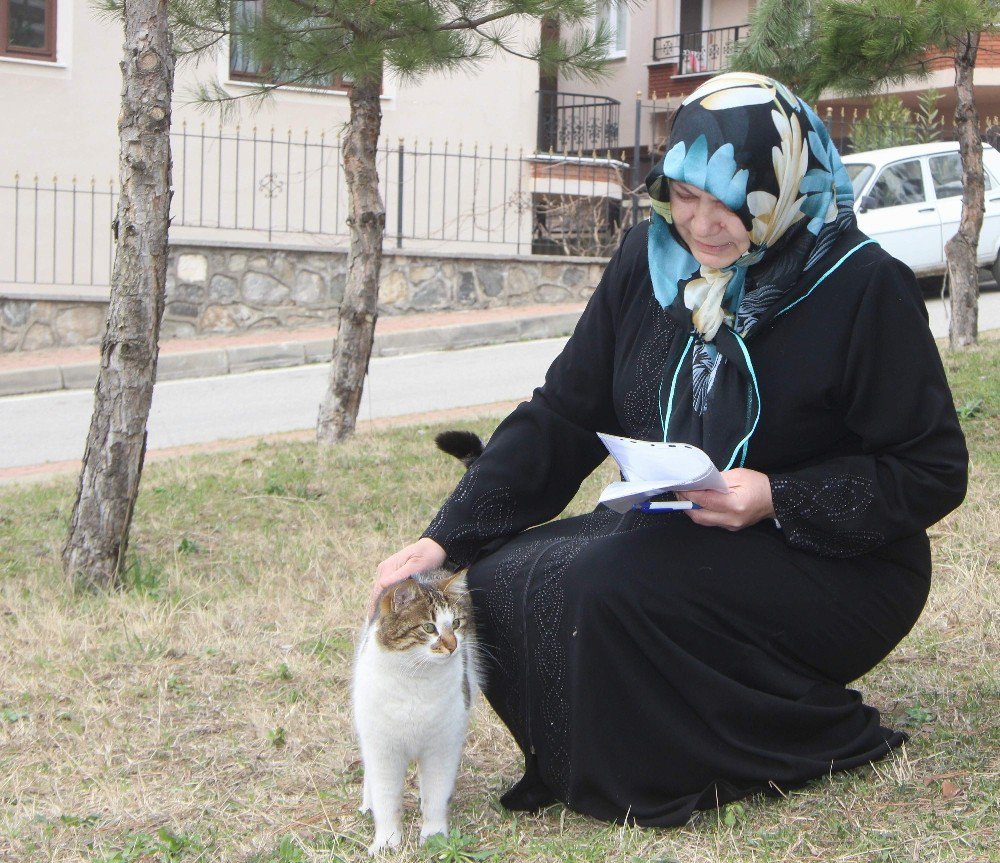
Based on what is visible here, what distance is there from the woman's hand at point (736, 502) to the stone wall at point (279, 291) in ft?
33.3

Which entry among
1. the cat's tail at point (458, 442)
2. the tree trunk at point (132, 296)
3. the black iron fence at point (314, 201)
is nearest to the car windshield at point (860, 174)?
the black iron fence at point (314, 201)

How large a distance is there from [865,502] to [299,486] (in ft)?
13.3

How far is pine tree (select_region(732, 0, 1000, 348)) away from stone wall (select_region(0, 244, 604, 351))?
210 inches

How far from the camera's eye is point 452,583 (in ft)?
8.59

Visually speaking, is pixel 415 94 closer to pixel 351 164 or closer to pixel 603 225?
pixel 603 225

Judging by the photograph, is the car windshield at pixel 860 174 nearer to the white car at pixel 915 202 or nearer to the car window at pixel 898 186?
the white car at pixel 915 202

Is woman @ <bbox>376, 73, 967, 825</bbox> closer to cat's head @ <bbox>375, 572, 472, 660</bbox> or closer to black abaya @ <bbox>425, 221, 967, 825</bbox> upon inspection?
black abaya @ <bbox>425, 221, 967, 825</bbox>

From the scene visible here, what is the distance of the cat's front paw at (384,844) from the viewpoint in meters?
2.54

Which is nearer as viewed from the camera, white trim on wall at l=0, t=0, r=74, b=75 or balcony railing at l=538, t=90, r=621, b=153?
white trim on wall at l=0, t=0, r=74, b=75

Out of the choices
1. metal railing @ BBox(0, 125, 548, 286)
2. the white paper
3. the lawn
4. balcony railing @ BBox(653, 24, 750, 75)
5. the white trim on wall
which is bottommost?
the lawn

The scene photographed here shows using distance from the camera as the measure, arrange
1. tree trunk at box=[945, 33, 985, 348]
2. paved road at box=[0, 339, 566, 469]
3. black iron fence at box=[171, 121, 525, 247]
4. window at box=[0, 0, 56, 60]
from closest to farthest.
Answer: tree trunk at box=[945, 33, 985, 348] → paved road at box=[0, 339, 566, 469] → window at box=[0, 0, 56, 60] → black iron fence at box=[171, 121, 525, 247]

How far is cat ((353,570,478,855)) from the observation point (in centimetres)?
246

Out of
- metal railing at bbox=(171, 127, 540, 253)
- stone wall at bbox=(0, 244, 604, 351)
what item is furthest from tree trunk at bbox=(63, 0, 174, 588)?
metal railing at bbox=(171, 127, 540, 253)

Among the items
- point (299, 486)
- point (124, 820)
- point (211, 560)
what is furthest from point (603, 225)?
point (124, 820)
